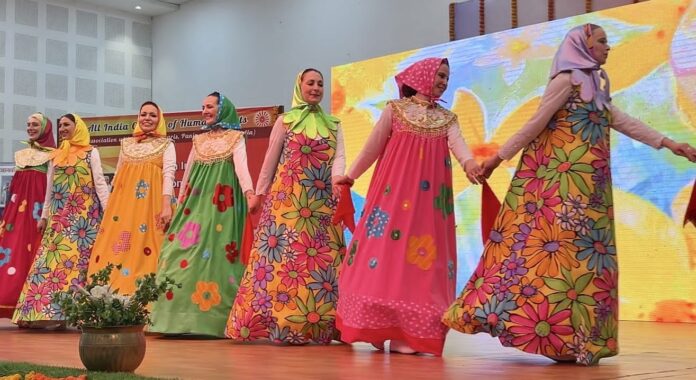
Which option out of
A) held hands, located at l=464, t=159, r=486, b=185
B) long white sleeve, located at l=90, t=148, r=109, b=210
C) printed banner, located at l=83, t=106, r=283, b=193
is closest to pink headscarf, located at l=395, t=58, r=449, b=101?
held hands, located at l=464, t=159, r=486, b=185

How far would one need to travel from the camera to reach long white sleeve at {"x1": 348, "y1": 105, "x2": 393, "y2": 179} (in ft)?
14.7

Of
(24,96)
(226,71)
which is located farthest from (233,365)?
(24,96)

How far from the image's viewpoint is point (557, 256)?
3709 mm

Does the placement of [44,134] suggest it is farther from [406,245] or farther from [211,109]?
[406,245]

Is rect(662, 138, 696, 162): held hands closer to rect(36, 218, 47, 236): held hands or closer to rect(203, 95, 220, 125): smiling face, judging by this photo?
rect(203, 95, 220, 125): smiling face

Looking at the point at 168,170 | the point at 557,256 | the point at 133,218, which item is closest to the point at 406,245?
the point at 557,256

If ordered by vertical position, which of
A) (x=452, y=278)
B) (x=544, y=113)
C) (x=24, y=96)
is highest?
(x=24, y=96)

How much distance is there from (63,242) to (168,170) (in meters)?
0.94

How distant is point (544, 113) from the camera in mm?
3887

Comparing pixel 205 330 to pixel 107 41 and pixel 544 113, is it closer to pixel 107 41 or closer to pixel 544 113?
pixel 544 113

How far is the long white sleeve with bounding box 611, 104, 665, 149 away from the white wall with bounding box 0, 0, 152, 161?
971 cm

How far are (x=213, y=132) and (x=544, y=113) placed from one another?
7.82ft

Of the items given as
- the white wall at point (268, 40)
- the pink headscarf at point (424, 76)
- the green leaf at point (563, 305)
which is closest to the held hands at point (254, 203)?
the pink headscarf at point (424, 76)

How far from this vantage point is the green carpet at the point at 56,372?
3.06 metres
